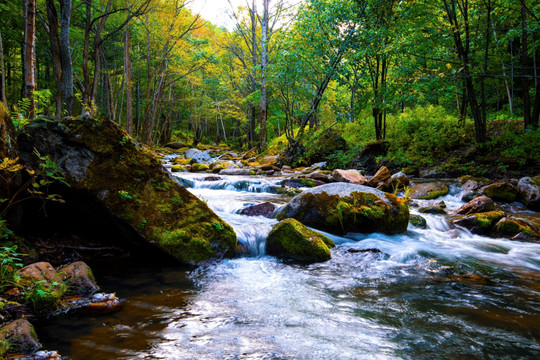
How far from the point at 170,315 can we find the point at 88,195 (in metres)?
2.14

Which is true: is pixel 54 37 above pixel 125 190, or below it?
above

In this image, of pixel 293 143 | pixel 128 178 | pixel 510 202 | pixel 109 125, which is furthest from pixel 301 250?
pixel 293 143

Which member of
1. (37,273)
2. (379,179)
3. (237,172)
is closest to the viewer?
(37,273)

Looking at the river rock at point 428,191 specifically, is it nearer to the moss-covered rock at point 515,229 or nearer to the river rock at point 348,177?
the river rock at point 348,177

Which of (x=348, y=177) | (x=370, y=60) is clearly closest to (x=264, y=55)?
(x=370, y=60)

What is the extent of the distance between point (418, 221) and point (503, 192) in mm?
3814

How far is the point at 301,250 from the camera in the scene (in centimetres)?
493

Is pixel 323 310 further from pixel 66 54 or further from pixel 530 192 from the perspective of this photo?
pixel 530 192

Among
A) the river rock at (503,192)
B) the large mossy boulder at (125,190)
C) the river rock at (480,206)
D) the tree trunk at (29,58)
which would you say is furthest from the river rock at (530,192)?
the tree trunk at (29,58)

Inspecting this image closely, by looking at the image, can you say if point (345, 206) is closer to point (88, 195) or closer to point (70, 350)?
point (88, 195)

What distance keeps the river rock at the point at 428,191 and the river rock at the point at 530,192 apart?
1916 mm

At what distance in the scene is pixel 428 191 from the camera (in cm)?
1016

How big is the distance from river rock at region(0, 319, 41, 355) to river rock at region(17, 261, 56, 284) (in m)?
0.69

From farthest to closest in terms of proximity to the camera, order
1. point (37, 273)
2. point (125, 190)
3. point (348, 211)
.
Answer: point (348, 211)
point (125, 190)
point (37, 273)
